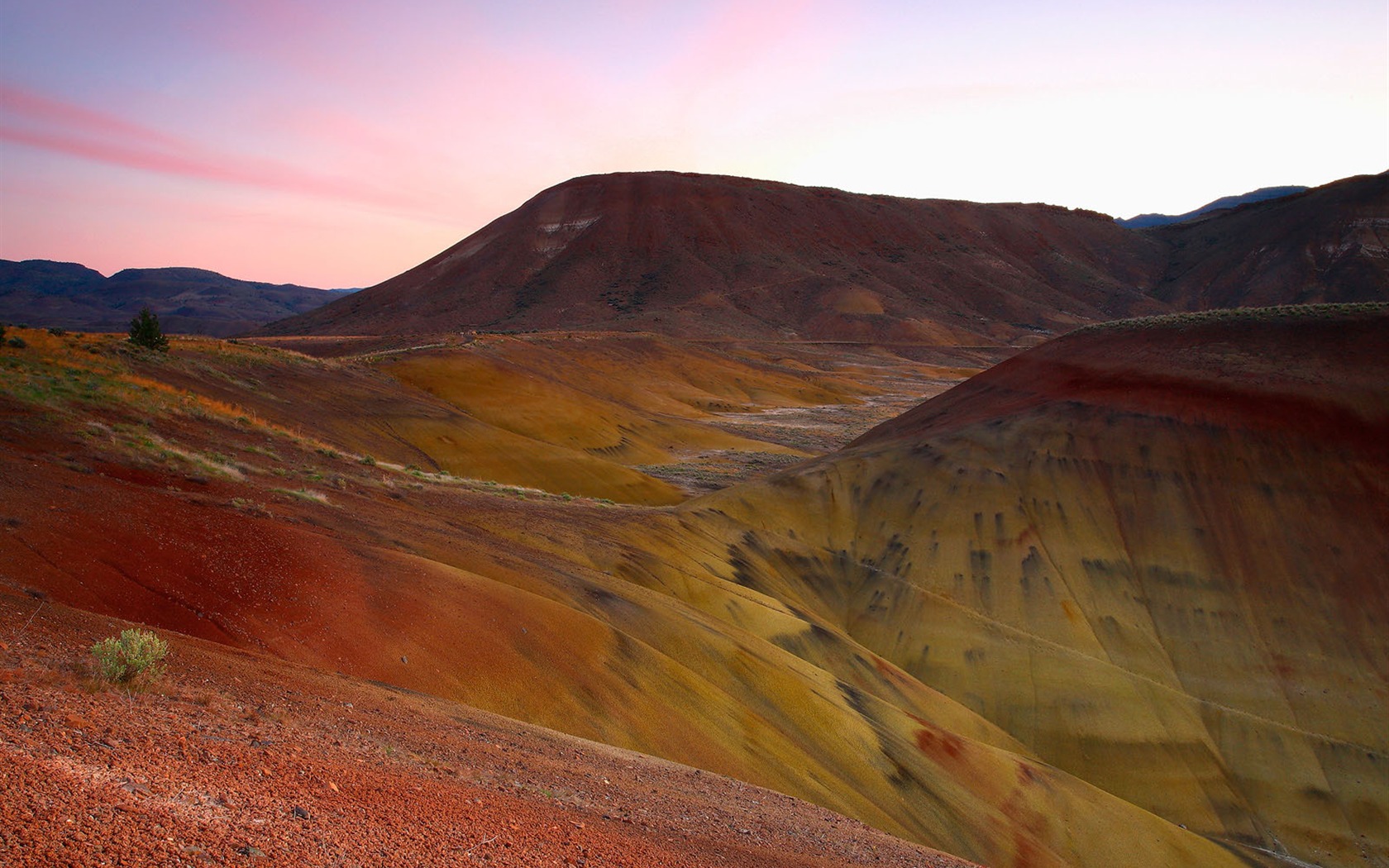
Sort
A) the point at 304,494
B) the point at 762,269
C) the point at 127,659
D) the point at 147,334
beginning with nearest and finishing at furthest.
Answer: the point at 127,659 → the point at 304,494 → the point at 147,334 → the point at 762,269

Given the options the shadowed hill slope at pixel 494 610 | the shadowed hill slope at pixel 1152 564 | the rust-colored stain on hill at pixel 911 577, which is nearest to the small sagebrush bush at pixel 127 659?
the shadowed hill slope at pixel 494 610

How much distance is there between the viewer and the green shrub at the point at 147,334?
33.6 meters

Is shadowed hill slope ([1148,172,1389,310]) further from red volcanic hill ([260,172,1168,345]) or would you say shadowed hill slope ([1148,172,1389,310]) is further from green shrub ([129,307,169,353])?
green shrub ([129,307,169,353])

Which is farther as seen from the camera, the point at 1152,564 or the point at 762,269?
the point at 762,269

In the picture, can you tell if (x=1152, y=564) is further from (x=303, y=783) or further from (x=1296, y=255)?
(x=1296, y=255)

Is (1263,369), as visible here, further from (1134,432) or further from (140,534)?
(140,534)

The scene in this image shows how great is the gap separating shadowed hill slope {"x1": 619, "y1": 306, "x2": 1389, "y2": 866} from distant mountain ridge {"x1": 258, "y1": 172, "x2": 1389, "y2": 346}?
89475 millimetres

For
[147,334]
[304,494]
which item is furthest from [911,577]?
[147,334]

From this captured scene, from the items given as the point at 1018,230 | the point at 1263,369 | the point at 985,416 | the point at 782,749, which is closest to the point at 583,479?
the point at 985,416

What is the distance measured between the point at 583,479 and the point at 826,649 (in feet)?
66.2

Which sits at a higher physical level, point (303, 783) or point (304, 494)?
point (304, 494)

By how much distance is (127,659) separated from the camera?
6.40 meters

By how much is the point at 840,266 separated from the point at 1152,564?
435 feet

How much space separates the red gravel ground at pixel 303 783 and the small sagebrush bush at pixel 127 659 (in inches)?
5.1
